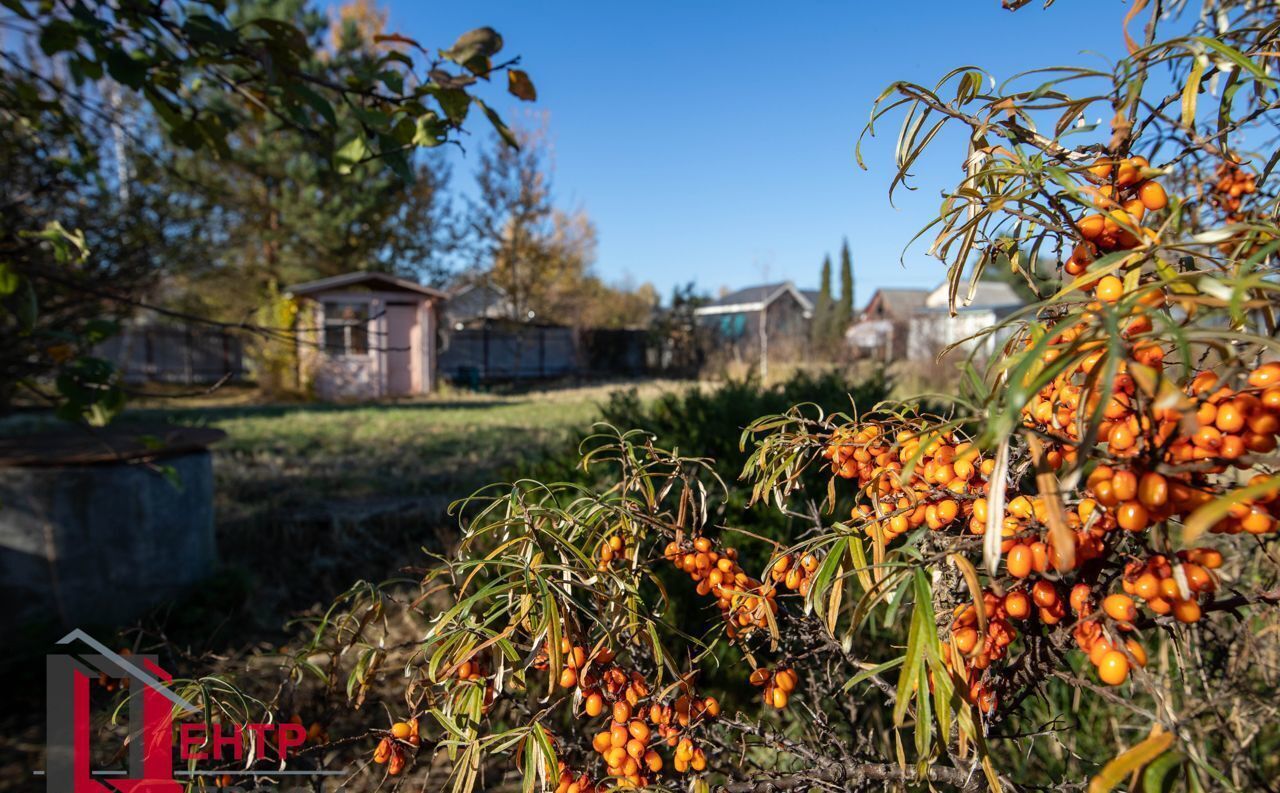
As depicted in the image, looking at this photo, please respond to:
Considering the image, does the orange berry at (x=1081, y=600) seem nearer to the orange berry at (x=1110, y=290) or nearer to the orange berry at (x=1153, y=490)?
the orange berry at (x=1153, y=490)

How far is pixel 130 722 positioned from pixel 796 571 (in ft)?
4.02

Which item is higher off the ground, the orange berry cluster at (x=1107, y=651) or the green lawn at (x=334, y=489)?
the orange berry cluster at (x=1107, y=651)

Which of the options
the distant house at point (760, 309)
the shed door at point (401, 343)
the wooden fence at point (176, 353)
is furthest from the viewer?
the distant house at point (760, 309)

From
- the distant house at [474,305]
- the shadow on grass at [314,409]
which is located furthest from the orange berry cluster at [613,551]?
the distant house at [474,305]

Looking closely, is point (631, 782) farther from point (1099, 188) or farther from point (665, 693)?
point (1099, 188)

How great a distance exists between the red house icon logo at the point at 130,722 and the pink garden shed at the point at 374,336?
42.3 feet

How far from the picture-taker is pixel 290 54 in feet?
6.81

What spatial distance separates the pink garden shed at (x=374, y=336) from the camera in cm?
1466

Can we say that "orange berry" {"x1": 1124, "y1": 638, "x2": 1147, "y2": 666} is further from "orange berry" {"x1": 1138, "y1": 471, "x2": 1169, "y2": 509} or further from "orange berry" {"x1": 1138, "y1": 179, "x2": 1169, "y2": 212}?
"orange berry" {"x1": 1138, "y1": 179, "x2": 1169, "y2": 212}

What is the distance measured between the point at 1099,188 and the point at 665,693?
32.5 inches

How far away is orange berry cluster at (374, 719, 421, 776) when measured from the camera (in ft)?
3.34

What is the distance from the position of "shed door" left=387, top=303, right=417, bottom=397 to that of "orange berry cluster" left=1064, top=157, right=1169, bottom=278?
1544 centimetres

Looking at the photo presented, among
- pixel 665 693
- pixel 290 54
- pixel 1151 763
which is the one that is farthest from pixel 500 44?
pixel 1151 763

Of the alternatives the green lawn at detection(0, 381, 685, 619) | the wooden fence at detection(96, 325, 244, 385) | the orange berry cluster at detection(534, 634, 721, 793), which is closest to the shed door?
the green lawn at detection(0, 381, 685, 619)
